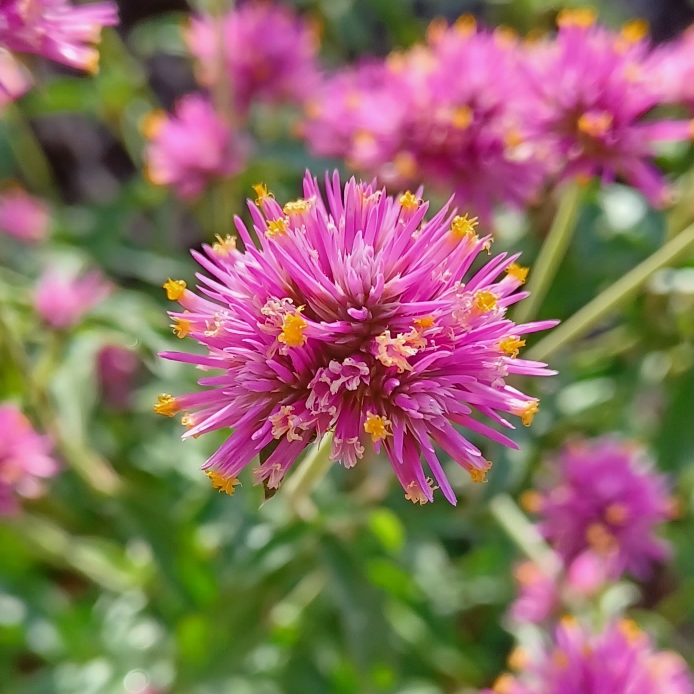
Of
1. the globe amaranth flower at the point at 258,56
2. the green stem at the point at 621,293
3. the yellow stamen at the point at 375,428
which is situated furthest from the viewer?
the globe amaranth flower at the point at 258,56

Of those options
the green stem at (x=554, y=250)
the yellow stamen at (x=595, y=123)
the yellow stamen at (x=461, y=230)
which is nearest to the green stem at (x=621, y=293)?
the green stem at (x=554, y=250)

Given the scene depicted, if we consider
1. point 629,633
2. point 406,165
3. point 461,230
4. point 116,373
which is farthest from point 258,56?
point 629,633

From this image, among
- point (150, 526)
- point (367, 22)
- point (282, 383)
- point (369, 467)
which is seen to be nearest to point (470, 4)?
point (367, 22)

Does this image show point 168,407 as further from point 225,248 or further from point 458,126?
point 458,126

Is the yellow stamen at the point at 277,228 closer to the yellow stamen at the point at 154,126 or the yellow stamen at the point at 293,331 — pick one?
the yellow stamen at the point at 293,331

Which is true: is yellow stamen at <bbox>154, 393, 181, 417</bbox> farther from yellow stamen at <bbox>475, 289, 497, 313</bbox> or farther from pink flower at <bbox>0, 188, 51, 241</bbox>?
pink flower at <bbox>0, 188, 51, 241</bbox>

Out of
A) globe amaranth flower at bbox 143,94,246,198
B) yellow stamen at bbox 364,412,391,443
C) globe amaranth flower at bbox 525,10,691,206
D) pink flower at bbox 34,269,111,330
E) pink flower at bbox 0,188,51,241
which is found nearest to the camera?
yellow stamen at bbox 364,412,391,443

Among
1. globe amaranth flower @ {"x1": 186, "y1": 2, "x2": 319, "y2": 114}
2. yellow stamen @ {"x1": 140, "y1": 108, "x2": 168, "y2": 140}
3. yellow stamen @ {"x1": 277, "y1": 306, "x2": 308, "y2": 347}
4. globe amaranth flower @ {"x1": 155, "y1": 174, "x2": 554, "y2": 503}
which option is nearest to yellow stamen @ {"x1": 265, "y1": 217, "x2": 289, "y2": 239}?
globe amaranth flower @ {"x1": 155, "y1": 174, "x2": 554, "y2": 503}
